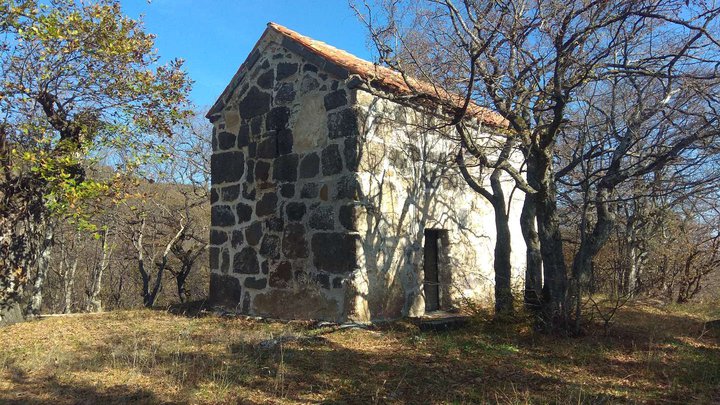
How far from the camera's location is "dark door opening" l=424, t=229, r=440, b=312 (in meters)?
7.44

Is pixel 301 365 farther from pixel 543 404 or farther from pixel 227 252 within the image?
pixel 227 252

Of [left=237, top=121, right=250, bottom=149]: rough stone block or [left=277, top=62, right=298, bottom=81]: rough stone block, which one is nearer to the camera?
[left=277, top=62, right=298, bottom=81]: rough stone block

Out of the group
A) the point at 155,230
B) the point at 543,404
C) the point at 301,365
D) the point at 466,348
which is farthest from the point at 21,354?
the point at 155,230

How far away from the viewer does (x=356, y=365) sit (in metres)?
4.51

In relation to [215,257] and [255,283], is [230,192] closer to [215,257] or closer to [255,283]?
[215,257]

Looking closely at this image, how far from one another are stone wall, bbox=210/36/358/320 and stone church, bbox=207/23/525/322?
19mm

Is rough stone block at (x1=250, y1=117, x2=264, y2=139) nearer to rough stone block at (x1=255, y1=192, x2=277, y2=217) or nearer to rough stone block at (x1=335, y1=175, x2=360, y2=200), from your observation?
rough stone block at (x1=255, y1=192, x2=277, y2=217)

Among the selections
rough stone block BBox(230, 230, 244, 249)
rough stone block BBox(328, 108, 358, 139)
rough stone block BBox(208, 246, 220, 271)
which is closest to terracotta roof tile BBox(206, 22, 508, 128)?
rough stone block BBox(328, 108, 358, 139)

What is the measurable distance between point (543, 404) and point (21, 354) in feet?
16.1

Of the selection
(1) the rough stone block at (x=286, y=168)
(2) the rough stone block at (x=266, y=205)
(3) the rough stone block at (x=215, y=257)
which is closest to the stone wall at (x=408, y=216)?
(1) the rough stone block at (x=286, y=168)

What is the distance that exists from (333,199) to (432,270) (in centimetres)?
215

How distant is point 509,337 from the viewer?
550 centimetres

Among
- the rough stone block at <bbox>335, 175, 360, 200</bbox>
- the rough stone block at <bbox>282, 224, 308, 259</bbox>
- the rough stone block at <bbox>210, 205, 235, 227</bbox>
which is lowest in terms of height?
the rough stone block at <bbox>282, 224, 308, 259</bbox>

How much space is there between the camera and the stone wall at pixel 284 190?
20.7ft
